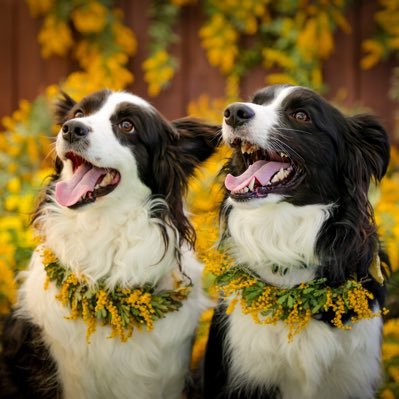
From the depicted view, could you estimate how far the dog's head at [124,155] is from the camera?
2504 mm

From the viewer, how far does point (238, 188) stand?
7.77ft

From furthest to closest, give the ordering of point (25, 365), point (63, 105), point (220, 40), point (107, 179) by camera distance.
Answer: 1. point (220, 40)
2. point (63, 105)
3. point (25, 365)
4. point (107, 179)

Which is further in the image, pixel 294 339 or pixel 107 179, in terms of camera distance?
pixel 107 179

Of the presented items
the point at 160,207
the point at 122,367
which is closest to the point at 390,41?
the point at 160,207

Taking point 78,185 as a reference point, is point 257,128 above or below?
above

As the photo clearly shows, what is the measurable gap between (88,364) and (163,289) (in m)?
0.46

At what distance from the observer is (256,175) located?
2416 mm

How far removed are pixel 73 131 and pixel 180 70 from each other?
3367mm

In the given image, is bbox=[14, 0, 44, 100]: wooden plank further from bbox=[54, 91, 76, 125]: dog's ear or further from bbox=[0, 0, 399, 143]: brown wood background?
bbox=[54, 91, 76, 125]: dog's ear

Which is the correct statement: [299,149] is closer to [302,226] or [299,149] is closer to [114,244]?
[302,226]

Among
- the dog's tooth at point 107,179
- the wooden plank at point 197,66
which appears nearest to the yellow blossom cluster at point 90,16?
the wooden plank at point 197,66

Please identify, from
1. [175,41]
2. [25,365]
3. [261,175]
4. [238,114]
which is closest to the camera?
[238,114]

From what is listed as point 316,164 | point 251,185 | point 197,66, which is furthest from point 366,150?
point 197,66

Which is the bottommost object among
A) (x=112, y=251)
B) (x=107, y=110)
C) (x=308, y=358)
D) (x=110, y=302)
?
(x=308, y=358)
